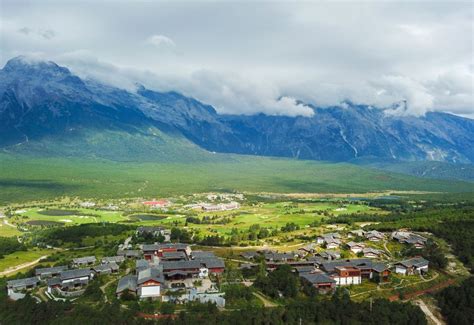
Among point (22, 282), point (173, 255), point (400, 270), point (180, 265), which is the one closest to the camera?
point (22, 282)

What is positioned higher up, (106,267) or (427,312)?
(106,267)

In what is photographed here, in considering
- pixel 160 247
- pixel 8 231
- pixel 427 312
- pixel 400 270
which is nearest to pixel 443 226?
pixel 400 270

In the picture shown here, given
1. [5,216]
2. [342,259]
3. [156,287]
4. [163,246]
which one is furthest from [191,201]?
[156,287]

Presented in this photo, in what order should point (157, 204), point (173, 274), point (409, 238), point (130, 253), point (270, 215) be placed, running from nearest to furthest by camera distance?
point (173, 274), point (130, 253), point (409, 238), point (270, 215), point (157, 204)

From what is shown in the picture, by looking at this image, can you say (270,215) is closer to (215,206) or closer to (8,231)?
(215,206)

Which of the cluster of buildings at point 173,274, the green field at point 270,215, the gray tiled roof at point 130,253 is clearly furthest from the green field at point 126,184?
the cluster of buildings at point 173,274

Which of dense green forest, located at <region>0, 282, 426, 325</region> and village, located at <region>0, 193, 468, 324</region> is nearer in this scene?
dense green forest, located at <region>0, 282, 426, 325</region>

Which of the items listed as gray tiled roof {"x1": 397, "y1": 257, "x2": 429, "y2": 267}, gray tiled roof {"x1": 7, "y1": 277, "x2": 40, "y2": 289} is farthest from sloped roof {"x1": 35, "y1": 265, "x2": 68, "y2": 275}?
gray tiled roof {"x1": 397, "y1": 257, "x2": 429, "y2": 267}

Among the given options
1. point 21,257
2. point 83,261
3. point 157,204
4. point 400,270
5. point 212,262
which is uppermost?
point 157,204

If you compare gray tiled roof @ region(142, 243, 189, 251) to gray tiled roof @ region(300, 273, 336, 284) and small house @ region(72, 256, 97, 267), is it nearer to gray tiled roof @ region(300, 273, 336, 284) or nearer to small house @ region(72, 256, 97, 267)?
small house @ region(72, 256, 97, 267)

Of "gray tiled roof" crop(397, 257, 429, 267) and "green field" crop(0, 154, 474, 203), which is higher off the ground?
"green field" crop(0, 154, 474, 203)
